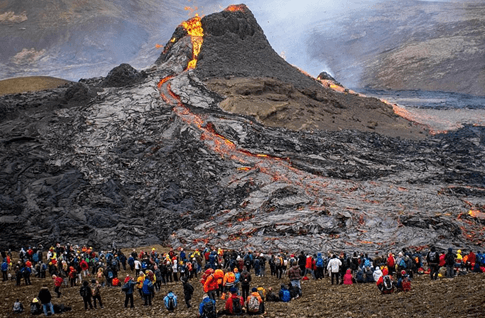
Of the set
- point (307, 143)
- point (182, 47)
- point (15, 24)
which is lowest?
Result: point (307, 143)

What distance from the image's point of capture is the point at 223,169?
50031 millimetres

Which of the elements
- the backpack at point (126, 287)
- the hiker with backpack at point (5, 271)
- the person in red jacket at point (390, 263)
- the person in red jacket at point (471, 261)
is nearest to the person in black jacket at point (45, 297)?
the backpack at point (126, 287)

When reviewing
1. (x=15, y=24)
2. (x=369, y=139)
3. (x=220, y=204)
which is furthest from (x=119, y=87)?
(x=15, y=24)

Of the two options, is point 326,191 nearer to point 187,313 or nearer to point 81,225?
point 81,225

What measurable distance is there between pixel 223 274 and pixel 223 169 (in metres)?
29.7

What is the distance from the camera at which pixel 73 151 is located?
52.8 meters

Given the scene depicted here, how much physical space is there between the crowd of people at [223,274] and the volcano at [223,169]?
6.15 m

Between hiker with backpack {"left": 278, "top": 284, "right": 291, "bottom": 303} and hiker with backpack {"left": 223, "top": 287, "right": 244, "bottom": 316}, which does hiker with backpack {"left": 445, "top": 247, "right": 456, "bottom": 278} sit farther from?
hiker with backpack {"left": 223, "top": 287, "right": 244, "bottom": 316}

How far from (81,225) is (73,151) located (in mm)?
12035

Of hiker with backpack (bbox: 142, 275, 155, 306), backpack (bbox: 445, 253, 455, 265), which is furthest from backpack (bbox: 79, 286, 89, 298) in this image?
backpack (bbox: 445, 253, 455, 265)

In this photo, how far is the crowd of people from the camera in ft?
64.9

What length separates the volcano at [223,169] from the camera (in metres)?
40.6

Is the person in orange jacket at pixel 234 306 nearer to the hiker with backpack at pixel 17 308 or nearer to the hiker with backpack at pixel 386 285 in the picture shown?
the hiker with backpack at pixel 386 285

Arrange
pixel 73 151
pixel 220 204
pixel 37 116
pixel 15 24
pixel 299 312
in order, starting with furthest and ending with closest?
1. pixel 15 24
2. pixel 37 116
3. pixel 73 151
4. pixel 220 204
5. pixel 299 312
